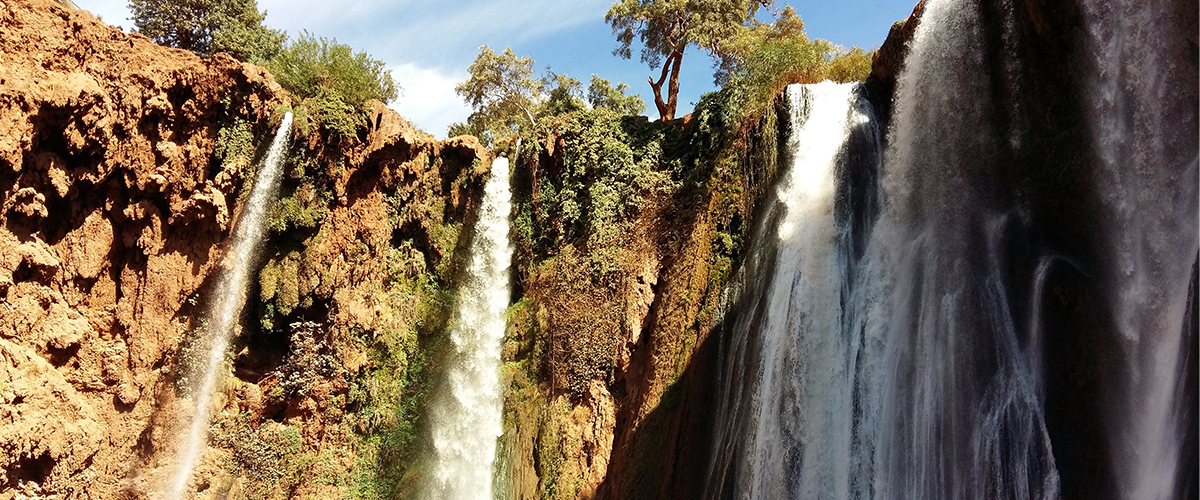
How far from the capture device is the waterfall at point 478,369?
1399cm

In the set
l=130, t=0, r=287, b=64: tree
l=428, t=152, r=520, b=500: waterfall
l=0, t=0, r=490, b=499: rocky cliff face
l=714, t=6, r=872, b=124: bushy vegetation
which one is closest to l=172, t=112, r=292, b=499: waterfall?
l=0, t=0, r=490, b=499: rocky cliff face

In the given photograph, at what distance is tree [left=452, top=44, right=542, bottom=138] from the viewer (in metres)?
23.2

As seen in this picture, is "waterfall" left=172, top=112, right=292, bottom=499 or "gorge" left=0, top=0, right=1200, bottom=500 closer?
"gorge" left=0, top=0, right=1200, bottom=500

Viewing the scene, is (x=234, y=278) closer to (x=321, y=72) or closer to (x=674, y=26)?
(x=321, y=72)

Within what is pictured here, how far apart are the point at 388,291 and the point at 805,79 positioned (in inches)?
441

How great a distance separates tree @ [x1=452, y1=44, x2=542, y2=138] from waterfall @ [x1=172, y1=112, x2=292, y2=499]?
9.31 metres

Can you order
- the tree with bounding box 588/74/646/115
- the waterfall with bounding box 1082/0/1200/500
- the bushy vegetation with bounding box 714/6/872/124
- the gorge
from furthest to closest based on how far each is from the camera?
the tree with bounding box 588/74/646/115 → the bushy vegetation with bounding box 714/6/872/124 → the gorge → the waterfall with bounding box 1082/0/1200/500

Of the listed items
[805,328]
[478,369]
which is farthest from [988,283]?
[478,369]

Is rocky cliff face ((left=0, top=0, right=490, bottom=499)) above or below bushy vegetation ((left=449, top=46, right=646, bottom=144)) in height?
below

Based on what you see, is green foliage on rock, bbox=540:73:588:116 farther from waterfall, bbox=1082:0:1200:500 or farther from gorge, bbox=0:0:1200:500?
waterfall, bbox=1082:0:1200:500

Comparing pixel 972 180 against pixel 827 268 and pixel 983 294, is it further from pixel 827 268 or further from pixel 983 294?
pixel 827 268

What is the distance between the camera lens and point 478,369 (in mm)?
15086

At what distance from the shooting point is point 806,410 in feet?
32.5

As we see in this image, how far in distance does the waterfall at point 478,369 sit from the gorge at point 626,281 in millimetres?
76
